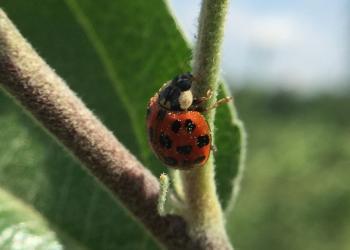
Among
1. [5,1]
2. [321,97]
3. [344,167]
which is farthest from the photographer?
[321,97]

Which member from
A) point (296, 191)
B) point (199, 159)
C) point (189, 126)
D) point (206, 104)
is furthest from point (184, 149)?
point (296, 191)

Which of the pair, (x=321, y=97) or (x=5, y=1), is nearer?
(x=5, y=1)

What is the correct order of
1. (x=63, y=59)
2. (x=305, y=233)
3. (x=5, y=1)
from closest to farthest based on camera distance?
(x=5, y=1) < (x=63, y=59) < (x=305, y=233)

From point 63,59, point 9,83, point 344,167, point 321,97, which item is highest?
point 9,83

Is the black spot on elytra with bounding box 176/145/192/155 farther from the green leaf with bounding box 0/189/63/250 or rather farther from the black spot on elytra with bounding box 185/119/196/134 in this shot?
the green leaf with bounding box 0/189/63/250

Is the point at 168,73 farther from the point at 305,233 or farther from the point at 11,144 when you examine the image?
the point at 305,233

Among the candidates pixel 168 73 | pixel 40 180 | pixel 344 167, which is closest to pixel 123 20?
pixel 168 73

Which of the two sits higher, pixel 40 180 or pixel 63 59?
pixel 63 59

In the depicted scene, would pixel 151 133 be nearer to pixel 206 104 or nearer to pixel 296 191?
pixel 206 104
